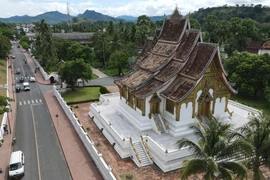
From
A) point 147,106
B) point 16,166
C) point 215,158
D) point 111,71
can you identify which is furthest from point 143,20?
point 215,158

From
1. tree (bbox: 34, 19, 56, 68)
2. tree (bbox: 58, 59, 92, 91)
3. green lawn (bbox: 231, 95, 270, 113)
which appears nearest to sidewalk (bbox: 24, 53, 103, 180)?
tree (bbox: 58, 59, 92, 91)

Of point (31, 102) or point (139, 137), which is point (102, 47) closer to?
point (31, 102)

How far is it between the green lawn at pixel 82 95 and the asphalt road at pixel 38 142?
3776 millimetres

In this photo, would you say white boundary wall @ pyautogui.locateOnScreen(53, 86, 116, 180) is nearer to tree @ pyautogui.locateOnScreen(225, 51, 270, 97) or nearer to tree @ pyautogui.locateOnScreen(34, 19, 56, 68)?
tree @ pyautogui.locateOnScreen(225, 51, 270, 97)

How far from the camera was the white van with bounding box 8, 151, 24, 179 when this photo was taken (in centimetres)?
1934

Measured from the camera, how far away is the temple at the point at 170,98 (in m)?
22.7

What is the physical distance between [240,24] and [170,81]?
183 feet

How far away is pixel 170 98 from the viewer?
23703 mm

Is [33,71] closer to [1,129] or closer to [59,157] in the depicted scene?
[1,129]

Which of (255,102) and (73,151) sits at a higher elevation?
(255,102)

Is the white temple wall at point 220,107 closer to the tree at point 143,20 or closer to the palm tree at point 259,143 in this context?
the palm tree at point 259,143

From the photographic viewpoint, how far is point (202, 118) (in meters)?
25.2

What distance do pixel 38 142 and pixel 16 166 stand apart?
5535 millimetres

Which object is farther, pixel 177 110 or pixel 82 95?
pixel 82 95
